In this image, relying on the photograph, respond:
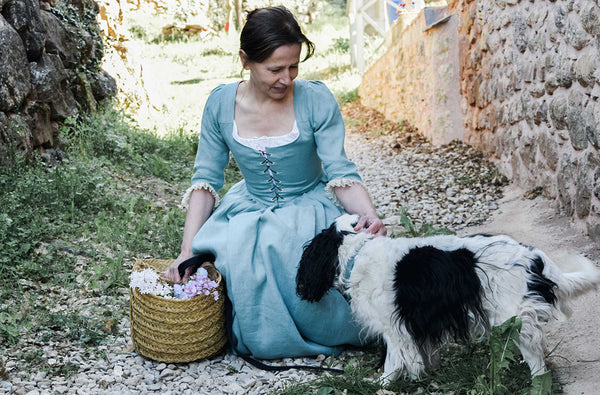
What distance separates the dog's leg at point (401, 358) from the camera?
255cm

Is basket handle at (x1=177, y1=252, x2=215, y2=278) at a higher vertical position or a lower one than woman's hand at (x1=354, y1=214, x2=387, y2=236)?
lower

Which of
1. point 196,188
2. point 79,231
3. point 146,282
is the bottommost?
point 79,231

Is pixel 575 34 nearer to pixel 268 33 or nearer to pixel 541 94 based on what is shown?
pixel 541 94

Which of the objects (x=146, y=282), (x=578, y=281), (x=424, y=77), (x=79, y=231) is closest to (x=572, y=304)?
(x=578, y=281)

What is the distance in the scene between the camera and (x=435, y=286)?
237 cm

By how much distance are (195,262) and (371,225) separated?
2.99ft

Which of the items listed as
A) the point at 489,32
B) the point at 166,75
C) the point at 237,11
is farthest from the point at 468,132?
the point at 237,11

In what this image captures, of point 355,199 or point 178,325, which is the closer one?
point 178,325

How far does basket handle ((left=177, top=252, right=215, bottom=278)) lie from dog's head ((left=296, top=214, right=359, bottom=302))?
0.61m

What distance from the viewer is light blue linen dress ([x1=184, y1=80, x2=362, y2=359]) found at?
2.92m

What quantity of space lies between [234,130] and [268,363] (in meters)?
1.21

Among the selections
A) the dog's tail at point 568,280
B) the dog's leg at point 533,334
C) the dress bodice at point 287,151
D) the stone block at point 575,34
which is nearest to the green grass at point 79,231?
the dress bodice at point 287,151

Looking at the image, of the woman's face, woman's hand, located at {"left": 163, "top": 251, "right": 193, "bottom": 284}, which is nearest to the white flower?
woman's hand, located at {"left": 163, "top": 251, "right": 193, "bottom": 284}

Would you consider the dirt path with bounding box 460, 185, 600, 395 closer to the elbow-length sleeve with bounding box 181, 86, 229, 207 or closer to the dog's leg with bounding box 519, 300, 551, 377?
the dog's leg with bounding box 519, 300, 551, 377
